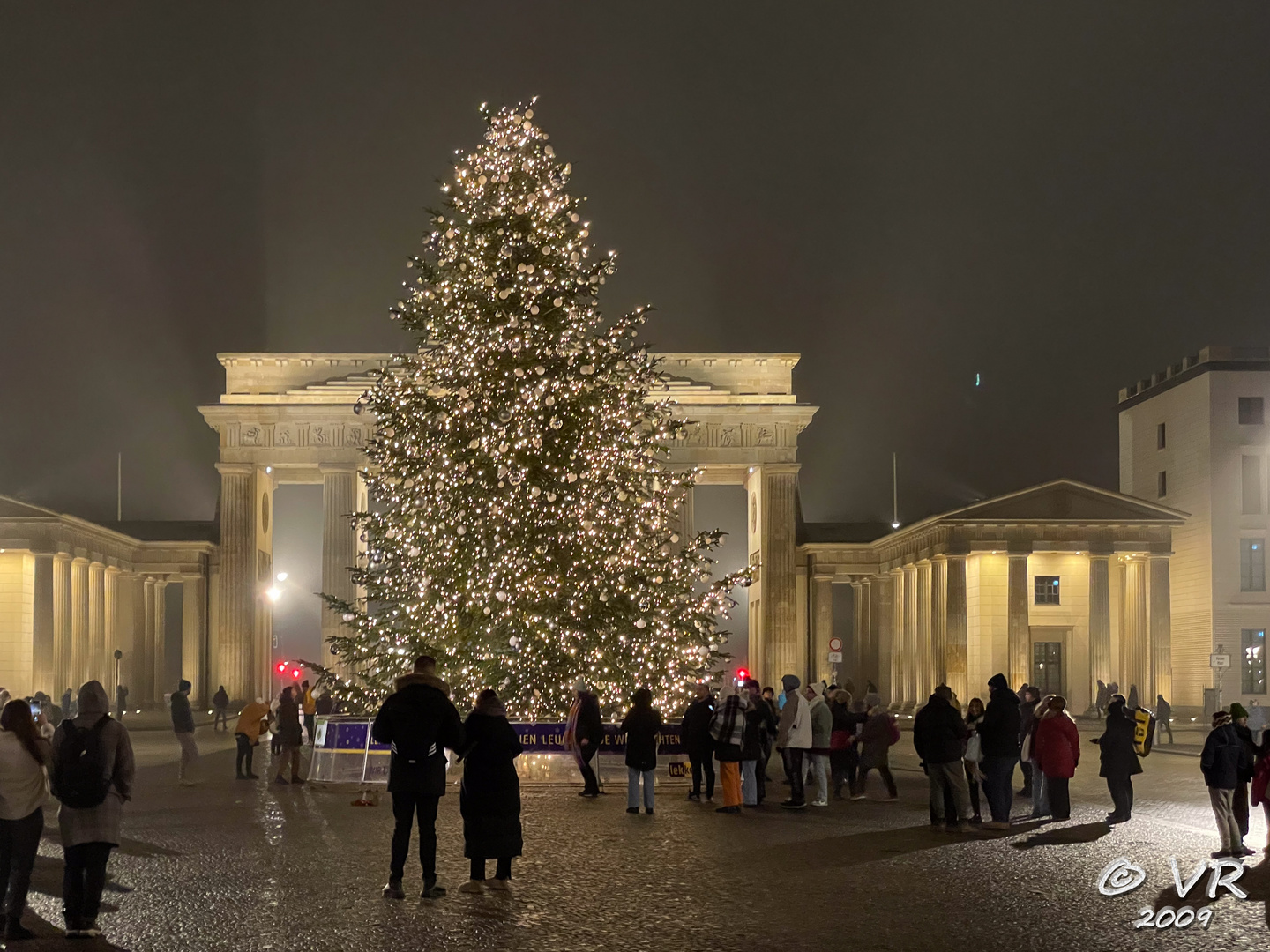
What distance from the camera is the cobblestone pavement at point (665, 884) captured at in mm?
10102

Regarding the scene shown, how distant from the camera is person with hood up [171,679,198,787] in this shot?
23.6 metres

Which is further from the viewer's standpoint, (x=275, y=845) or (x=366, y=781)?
(x=366, y=781)

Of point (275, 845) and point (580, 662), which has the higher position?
point (580, 662)

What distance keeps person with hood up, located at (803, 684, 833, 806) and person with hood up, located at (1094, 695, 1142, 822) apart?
378cm

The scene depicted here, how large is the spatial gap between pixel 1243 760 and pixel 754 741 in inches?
237

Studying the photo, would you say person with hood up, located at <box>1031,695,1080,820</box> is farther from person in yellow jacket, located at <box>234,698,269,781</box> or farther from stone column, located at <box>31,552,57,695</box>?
stone column, located at <box>31,552,57,695</box>

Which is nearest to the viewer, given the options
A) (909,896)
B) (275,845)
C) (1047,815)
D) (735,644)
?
(909,896)

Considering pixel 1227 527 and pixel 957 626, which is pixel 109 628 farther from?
pixel 1227 527

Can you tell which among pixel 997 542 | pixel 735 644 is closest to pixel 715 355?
pixel 997 542

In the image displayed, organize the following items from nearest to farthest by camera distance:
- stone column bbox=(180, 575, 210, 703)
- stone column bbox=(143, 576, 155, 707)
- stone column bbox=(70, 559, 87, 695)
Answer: stone column bbox=(70, 559, 87, 695) < stone column bbox=(180, 575, 210, 703) < stone column bbox=(143, 576, 155, 707)

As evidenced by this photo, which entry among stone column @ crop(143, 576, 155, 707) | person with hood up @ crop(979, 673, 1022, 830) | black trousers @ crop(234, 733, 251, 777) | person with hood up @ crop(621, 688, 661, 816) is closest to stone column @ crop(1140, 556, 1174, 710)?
black trousers @ crop(234, 733, 251, 777)

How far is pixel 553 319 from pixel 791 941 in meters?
14.9

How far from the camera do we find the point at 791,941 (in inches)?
389

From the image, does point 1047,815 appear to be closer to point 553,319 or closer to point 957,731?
point 957,731
